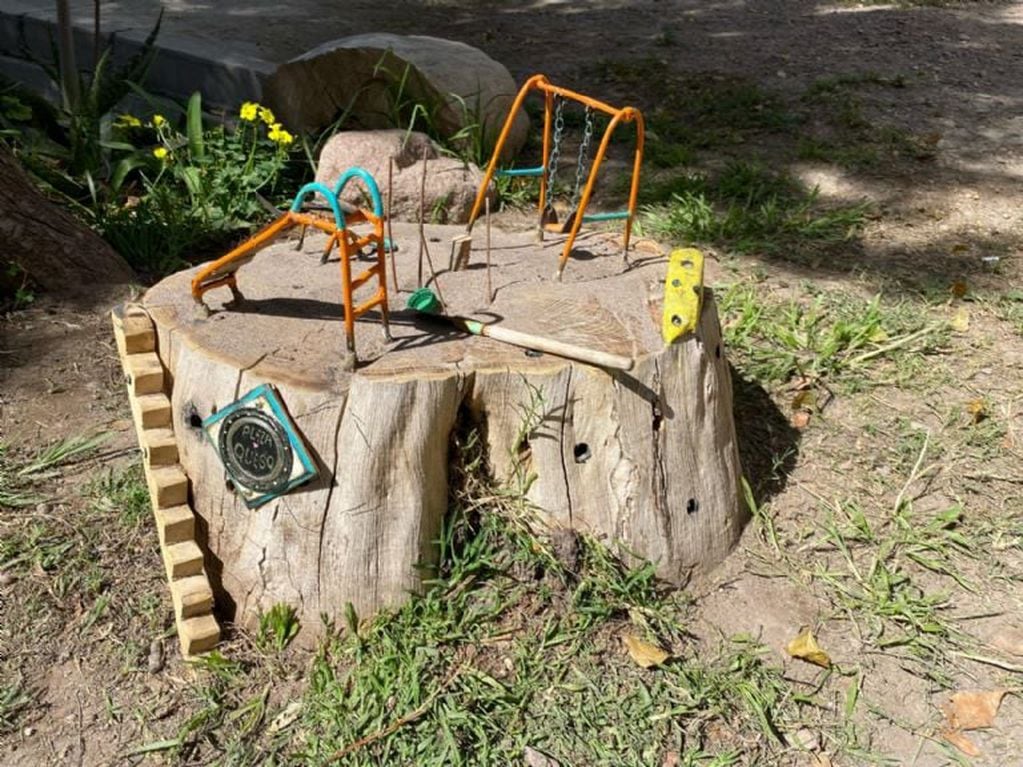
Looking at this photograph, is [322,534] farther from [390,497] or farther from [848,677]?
[848,677]

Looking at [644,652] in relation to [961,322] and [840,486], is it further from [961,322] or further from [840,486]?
[961,322]

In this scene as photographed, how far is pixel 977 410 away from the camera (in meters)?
3.71

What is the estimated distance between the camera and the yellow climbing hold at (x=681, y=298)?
2.65 metres

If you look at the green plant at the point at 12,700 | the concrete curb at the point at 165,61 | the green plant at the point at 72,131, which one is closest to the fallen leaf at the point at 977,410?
the green plant at the point at 12,700

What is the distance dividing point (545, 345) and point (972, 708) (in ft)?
4.62

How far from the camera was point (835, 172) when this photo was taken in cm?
566

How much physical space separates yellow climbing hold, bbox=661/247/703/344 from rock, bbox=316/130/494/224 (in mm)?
2341

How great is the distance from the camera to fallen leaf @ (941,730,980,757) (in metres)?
2.56

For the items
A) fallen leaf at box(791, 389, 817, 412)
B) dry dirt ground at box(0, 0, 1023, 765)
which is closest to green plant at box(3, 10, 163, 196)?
dry dirt ground at box(0, 0, 1023, 765)

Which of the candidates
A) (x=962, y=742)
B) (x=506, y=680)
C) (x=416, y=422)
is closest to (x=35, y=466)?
(x=416, y=422)

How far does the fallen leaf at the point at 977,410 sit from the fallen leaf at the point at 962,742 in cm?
139

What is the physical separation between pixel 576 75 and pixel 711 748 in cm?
554

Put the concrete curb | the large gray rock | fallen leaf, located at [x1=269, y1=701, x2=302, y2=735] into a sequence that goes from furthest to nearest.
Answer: the concrete curb < the large gray rock < fallen leaf, located at [x1=269, y1=701, x2=302, y2=735]

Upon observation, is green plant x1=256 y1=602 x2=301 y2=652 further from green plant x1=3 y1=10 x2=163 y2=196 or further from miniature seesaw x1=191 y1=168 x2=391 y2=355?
green plant x1=3 y1=10 x2=163 y2=196
